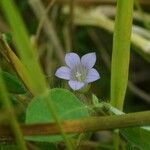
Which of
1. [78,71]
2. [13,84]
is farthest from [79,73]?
[13,84]

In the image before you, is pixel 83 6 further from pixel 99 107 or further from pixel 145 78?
pixel 99 107

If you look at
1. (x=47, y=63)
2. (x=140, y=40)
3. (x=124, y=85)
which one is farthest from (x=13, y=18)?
(x=47, y=63)

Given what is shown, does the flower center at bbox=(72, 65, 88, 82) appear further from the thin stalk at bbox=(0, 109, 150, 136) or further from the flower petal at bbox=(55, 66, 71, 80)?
the thin stalk at bbox=(0, 109, 150, 136)

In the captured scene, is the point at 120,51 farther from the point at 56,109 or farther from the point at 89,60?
the point at 56,109

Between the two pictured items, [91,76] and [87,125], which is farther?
[91,76]

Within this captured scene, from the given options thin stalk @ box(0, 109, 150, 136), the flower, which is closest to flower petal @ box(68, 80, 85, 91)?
the flower

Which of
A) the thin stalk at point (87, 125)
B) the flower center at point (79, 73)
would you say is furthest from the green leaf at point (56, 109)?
the flower center at point (79, 73)
